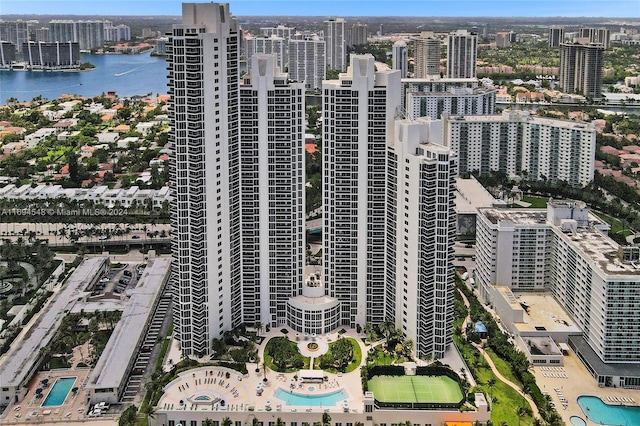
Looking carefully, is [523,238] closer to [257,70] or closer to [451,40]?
[257,70]

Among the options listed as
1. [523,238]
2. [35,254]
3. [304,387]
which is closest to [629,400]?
[523,238]

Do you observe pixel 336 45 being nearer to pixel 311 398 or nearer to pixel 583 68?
pixel 583 68

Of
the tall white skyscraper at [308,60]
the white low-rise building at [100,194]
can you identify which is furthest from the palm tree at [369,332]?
the tall white skyscraper at [308,60]

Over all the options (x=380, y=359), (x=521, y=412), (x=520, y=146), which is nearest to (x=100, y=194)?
(x=380, y=359)

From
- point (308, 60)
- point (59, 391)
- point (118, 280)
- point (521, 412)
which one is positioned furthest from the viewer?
point (308, 60)

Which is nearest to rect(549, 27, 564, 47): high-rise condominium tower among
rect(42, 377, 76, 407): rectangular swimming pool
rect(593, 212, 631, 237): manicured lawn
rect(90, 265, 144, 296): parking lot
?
rect(593, 212, 631, 237): manicured lawn

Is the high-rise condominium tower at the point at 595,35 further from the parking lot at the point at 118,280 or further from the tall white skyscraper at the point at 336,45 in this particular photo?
the parking lot at the point at 118,280
